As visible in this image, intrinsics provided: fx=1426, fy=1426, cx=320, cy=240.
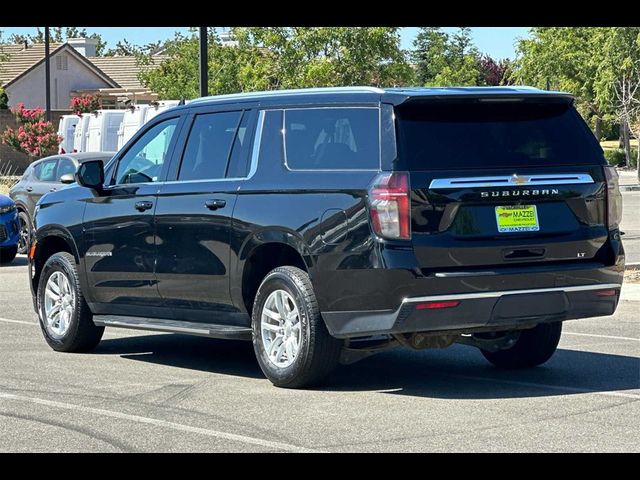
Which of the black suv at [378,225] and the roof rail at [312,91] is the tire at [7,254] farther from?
the roof rail at [312,91]

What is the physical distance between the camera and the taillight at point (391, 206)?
9.00 metres

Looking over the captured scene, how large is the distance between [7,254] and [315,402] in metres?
13.4

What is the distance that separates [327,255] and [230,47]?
156ft

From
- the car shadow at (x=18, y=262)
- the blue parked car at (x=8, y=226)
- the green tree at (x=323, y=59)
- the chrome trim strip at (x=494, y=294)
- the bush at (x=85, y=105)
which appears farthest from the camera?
the bush at (x=85, y=105)

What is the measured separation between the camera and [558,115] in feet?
32.3

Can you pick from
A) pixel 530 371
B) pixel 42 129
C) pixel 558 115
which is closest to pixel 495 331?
pixel 530 371

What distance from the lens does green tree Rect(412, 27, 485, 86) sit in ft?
261

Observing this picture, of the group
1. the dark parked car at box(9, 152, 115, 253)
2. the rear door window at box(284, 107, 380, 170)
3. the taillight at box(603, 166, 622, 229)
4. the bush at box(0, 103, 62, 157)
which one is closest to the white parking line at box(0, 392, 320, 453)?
the rear door window at box(284, 107, 380, 170)

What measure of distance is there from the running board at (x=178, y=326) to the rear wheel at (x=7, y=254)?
34.1 ft

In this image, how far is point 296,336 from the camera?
962 centimetres

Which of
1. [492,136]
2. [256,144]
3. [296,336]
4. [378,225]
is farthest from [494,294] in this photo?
[256,144]

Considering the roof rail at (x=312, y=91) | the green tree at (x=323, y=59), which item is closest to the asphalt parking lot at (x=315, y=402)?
the roof rail at (x=312, y=91)

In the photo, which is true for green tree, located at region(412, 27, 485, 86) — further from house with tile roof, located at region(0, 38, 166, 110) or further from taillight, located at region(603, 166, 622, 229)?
taillight, located at region(603, 166, 622, 229)
